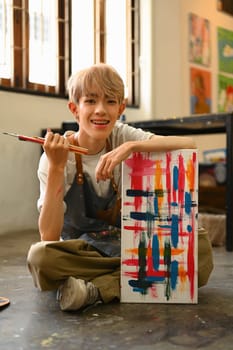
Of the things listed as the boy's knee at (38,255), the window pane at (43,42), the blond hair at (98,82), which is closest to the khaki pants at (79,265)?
the boy's knee at (38,255)

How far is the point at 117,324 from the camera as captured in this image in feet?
4.00

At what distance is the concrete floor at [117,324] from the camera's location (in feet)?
3.55

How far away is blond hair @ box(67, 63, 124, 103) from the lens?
148 cm

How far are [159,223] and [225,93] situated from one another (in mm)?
3743

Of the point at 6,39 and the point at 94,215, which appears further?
the point at 6,39

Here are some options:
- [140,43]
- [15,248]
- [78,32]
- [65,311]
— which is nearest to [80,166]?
[65,311]

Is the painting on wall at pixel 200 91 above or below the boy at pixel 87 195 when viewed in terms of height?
above

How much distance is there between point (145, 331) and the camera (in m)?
1.17

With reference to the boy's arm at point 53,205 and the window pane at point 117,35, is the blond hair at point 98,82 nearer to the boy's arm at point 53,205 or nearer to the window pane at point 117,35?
the boy's arm at point 53,205

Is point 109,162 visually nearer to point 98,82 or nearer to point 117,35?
point 98,82

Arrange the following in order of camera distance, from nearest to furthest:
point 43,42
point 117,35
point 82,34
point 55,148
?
point 55,148 < point 43,42 < point 82,34 < point 117,35

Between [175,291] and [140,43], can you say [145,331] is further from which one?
[140,43]

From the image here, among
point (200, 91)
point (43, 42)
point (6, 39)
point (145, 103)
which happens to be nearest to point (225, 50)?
point (200, 91)

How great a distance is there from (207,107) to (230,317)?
3595 mm
